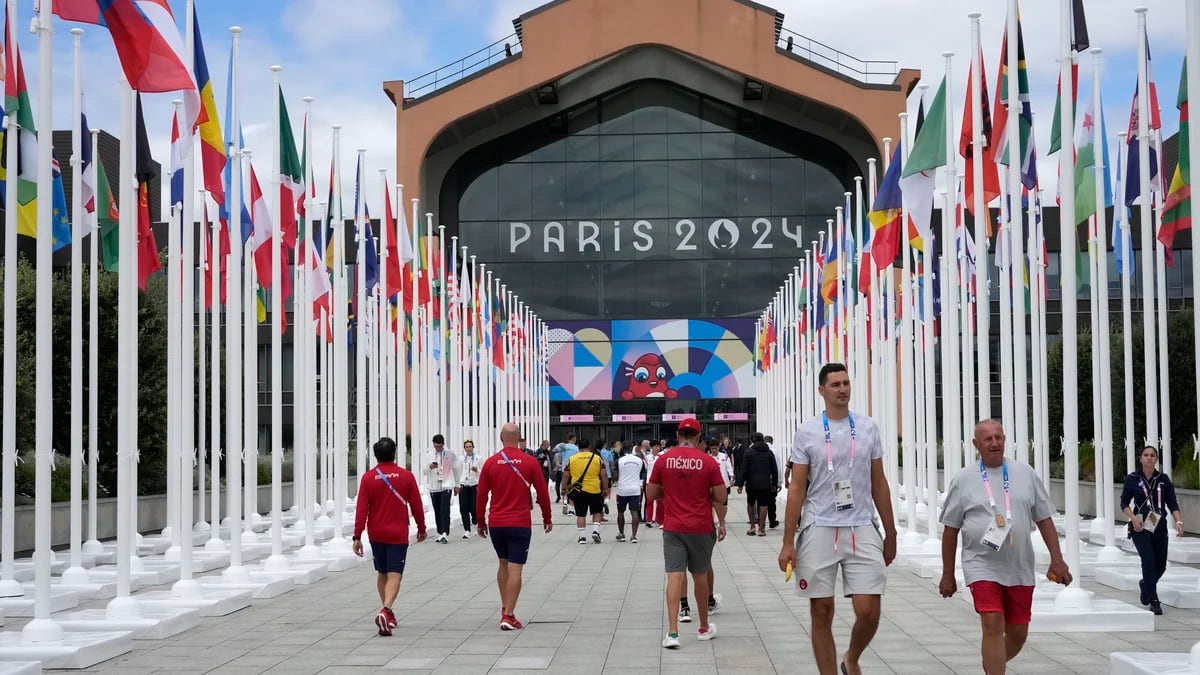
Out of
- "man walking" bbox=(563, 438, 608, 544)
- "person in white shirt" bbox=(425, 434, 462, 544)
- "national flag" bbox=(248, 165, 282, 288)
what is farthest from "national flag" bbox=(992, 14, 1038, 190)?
"person in white shirt" bbox=(425, 434, 462, 544)

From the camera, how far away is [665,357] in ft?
223

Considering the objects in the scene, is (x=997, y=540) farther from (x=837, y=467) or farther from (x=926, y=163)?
(x=926, y=163)

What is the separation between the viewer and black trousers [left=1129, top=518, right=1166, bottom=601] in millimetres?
14172

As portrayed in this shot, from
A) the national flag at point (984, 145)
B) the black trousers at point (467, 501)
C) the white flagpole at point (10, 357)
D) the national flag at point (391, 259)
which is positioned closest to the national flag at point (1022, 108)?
the national flag at point (984, 145)

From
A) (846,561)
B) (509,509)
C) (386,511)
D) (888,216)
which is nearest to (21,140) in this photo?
(386,511)

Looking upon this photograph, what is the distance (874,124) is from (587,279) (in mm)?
14222

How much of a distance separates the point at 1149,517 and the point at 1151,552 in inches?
12.7

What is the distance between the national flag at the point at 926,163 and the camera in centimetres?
1866

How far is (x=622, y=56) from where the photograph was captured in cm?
6366

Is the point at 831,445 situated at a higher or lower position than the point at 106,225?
lower

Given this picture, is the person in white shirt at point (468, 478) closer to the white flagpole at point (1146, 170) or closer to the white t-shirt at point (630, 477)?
the white t-shirt at point (630, 477)

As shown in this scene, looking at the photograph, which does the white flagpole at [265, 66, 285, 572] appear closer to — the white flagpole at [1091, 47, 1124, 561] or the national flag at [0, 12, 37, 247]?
the national flag at [0, 12, 37, 247]

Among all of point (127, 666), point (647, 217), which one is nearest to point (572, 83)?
point (647, 217)

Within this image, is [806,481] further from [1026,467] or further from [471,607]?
[471,607]
